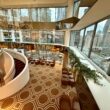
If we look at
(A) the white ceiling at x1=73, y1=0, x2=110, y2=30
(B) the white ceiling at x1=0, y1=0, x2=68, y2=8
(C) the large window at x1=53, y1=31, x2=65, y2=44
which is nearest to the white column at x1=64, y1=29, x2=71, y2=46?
(C) the large window at x1=53, y1=31, x2=65, y2=44

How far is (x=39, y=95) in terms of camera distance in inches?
152

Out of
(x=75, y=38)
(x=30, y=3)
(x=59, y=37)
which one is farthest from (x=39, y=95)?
(x=30, y=3)

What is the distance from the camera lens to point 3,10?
10938mm

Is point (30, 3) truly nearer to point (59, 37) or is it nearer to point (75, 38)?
point (59, 37)

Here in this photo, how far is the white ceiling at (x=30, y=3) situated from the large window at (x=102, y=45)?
21.8 feet

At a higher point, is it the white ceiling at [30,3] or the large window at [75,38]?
the white ceiling at [30,3]

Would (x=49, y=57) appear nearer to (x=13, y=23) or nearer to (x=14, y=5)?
(x=13, y=23)

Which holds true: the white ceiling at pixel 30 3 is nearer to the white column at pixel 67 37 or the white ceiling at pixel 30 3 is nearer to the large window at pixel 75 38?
the white column at pixel 67 37

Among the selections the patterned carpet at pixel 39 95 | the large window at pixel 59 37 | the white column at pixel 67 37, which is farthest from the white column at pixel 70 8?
the patterned carpet at pixel 39 95

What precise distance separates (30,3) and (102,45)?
8950 millimetres

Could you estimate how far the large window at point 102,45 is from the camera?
3.06 metres

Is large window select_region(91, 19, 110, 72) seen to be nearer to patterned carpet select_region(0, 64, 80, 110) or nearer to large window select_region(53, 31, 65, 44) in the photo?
patterned carpet select_region(0, 64, 80, 110)

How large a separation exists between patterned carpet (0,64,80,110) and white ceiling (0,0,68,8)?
736 centimetres

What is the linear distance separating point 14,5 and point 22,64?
7.41 metres
